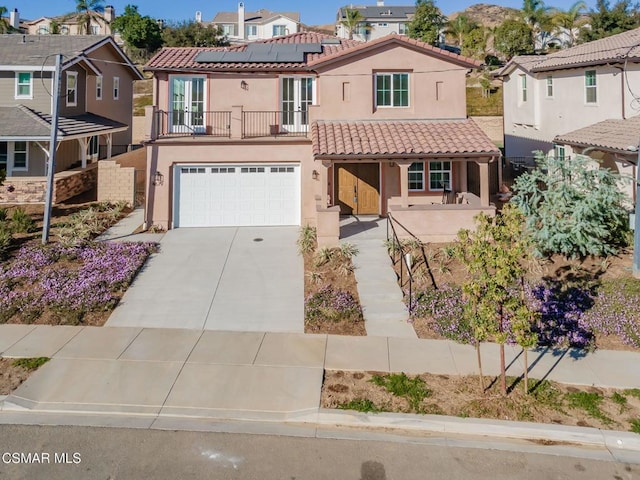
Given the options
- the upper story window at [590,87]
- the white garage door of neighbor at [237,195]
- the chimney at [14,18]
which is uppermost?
the chimney at [14,18]

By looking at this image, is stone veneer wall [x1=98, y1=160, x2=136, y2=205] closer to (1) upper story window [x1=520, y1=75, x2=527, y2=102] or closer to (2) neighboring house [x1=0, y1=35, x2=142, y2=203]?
(2) neighboring house [x1=0, y1=35, x2=142, y2=203]

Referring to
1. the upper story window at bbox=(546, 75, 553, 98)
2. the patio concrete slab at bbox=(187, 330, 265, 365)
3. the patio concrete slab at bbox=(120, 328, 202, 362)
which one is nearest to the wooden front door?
the patio concrete slab at bbox=(187, 330, 265, 365)

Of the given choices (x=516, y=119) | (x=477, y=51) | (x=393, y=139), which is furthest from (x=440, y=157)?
(x=477, y=51)

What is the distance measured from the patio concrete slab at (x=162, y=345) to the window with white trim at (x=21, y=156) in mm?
17530

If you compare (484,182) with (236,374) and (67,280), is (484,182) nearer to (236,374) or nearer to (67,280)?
(236,374)

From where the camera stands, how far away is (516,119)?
26.6 meters

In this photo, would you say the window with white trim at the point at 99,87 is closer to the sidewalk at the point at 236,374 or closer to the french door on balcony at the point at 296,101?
the french door on balcony at the point at 296,101

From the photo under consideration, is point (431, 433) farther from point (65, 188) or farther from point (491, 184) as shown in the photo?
point (65, 188)

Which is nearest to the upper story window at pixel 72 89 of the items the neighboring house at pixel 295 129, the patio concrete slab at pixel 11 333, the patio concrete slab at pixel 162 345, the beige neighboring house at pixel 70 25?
the neighboring house at pixel 295 129

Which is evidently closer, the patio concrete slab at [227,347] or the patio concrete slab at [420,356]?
the patio concrete slab at [420,356]

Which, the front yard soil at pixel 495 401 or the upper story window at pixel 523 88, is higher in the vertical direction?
the upper story window at pixel 523 88

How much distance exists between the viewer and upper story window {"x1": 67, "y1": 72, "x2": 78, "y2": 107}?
79.9 feet

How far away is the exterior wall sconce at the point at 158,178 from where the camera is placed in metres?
16.9

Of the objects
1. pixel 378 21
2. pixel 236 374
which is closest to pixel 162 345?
pixel 236 374
